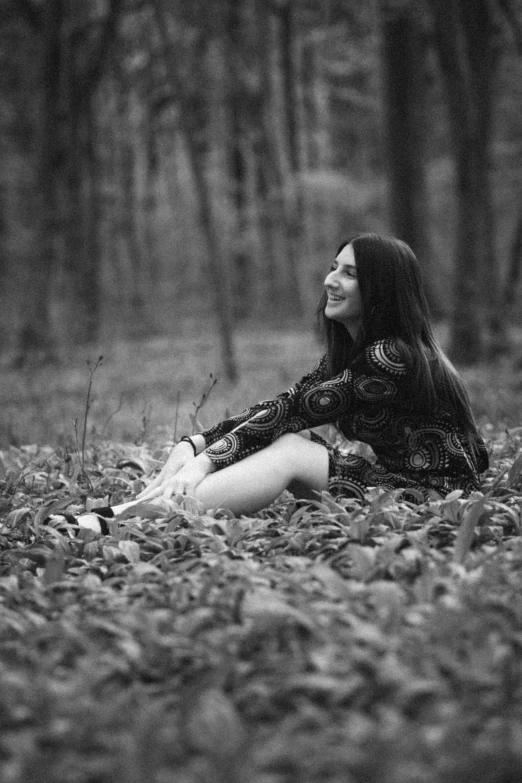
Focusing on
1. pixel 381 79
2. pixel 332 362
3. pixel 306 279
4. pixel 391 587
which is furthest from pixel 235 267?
pixel 391 587

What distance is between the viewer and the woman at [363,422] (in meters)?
4.04

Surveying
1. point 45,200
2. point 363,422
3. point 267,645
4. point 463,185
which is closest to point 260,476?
point 363,422

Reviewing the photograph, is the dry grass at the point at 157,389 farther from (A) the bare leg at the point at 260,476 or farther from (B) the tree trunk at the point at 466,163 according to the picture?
(A) the bare leg at the point at 260,476

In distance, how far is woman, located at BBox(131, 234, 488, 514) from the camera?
13.3 feet

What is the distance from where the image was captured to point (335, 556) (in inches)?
131

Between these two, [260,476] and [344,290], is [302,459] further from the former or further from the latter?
[344,290]

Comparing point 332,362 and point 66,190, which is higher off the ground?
point 66,190

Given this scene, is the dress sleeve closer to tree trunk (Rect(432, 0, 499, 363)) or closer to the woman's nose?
the woman's nose

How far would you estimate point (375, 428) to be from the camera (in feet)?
→ 13.8

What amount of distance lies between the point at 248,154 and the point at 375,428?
80.3 feet

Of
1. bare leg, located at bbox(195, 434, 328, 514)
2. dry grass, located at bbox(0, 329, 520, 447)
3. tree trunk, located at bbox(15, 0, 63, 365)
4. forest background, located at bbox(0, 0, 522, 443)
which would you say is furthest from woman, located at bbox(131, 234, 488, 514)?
tree trunk, located at bbox(15, 0, 63, 365)

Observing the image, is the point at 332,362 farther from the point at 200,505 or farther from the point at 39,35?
the point at 39,35

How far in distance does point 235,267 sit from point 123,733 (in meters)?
25.3

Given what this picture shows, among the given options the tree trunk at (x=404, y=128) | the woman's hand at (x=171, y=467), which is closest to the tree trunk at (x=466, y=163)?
the tree trunk at (x=404, y=128)
